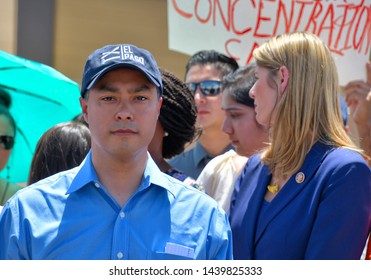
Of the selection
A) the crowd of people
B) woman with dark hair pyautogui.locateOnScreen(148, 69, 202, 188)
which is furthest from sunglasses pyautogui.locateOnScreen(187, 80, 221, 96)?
woman with dark hair pyautogui.locateOnScreen(148, 69, 202, 188)

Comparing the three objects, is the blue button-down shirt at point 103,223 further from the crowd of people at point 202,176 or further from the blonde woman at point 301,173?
the blonde woman at point 301,173

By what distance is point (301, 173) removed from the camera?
2.99 metres

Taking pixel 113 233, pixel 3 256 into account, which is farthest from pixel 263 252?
pixel 3 256

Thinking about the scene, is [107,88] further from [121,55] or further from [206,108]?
[206,108]

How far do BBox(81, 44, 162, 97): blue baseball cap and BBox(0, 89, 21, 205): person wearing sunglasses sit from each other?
155 centimetres

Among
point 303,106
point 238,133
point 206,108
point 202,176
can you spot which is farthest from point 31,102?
point 303,106

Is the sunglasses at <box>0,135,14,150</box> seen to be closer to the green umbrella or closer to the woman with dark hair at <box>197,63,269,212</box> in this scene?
the green umbrella

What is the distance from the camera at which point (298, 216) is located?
2.91 meters

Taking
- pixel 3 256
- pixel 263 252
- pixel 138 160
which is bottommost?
pixel 263 252

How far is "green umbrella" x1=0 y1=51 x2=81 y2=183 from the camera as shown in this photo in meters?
3.93

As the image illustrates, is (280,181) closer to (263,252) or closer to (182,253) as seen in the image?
(263,252)

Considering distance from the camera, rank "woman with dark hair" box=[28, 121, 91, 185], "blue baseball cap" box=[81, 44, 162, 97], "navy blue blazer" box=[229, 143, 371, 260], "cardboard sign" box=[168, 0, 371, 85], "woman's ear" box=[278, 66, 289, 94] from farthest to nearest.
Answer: "cardboard sign" box=[168, 0, 371, 85] < "woman with dark hair" box=[28, 121, 91, 185] < "woman's ear" box=[278, 66, 289, 94] < "navy blue blazer" box=[229, 143, 371, 260] < "blue baseball cap" box=[81, 44, 162, 97]

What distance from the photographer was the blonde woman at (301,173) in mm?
2834

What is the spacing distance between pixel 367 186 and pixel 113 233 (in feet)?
3.55
